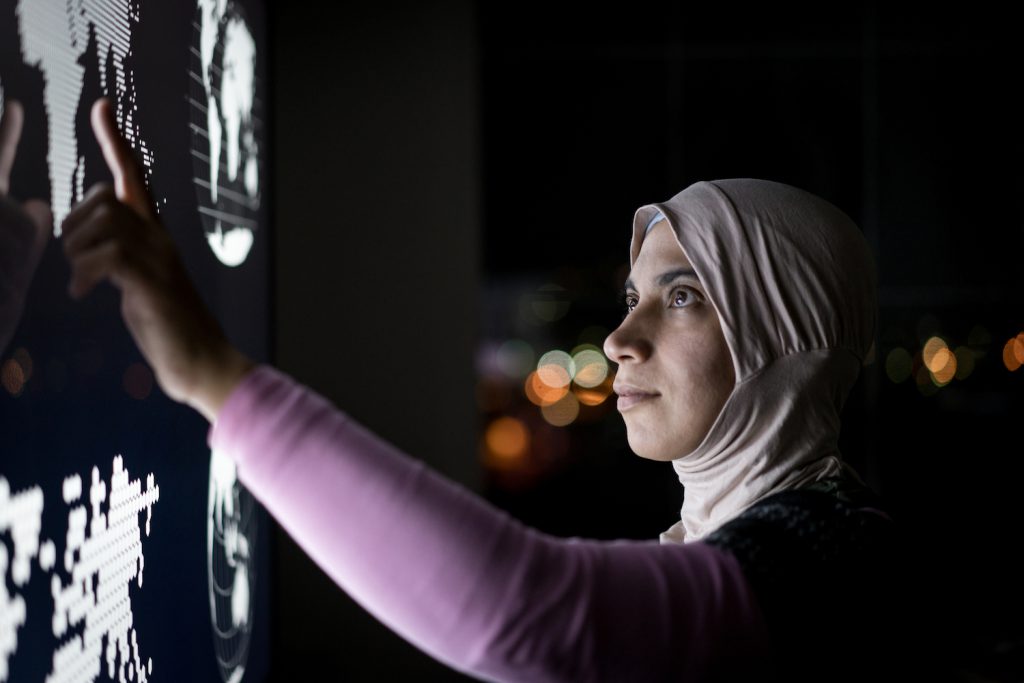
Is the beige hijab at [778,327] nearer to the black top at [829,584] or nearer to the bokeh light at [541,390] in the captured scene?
the black top at [829,584]

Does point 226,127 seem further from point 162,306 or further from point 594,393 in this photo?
point 594,393

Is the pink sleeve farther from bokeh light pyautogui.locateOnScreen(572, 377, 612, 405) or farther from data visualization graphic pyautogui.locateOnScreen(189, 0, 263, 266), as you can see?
bokeh light pyautogui.locateOnScreen(572, 377, 612, 405)

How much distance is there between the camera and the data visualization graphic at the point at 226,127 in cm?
153

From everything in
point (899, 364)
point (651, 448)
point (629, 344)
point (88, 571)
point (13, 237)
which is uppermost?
point (13, 237)

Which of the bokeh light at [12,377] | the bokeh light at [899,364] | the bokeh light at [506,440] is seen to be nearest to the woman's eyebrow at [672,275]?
the bokeh light at [12,377]

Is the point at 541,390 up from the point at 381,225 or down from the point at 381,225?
down

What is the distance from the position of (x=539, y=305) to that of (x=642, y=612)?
10.1ft

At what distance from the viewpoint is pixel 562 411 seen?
12.3 feet

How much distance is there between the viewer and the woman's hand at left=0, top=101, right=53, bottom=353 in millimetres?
822

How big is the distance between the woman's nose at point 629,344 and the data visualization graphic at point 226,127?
0.79m

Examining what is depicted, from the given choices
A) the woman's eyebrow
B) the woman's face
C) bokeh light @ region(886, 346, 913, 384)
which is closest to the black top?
the woman's face

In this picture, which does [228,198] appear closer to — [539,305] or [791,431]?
[791,431]

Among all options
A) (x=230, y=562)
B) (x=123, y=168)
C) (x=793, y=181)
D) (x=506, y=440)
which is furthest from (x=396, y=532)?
(x=793, y=181)

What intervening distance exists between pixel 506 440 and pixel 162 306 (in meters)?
3.11
